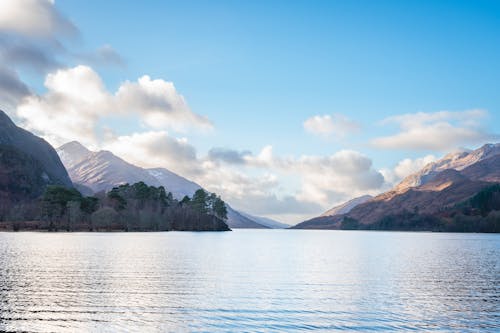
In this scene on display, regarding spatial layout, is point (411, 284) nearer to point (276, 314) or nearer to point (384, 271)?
point (384, 271)

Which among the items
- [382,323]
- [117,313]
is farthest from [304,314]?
[117,313]

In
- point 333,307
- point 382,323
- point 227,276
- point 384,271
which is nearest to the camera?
point 382,323

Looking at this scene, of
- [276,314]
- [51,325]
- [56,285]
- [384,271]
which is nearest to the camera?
[51,325]

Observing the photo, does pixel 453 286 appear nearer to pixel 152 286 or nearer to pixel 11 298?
pixel 152 286

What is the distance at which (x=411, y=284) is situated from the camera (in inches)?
2891

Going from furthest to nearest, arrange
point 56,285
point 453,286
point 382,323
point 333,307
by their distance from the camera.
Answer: point 453,286 → point 56,285 → point 333,307 → point 382,323

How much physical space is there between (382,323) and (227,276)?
123ft

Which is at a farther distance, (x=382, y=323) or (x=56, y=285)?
(x=56, y=285)

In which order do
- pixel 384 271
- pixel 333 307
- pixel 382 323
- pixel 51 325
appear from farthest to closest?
pixel 384 271
pixel 333 307
pixel 382 323
pixel 51 325

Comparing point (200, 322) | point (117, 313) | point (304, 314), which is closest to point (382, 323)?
point (304, 314)

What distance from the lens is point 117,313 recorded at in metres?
47.9

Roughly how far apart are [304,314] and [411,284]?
31400 mm

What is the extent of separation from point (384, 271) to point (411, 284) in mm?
18453

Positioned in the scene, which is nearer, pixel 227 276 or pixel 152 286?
pixel 152 286
